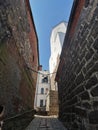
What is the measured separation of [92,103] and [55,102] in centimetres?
885

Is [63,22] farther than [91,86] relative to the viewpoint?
Yes

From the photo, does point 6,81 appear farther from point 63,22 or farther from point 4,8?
point 63,22

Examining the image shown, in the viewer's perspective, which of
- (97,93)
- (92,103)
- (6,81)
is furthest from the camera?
(6,81)

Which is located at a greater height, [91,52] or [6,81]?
[91,52]

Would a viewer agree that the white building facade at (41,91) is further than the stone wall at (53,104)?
Yes

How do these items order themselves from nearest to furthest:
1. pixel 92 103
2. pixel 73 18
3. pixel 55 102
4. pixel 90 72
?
1. pixel 92 103
2. pixel 90 72
3. pixel 73 18
4. pixel 55 102

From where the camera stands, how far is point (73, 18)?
374cm

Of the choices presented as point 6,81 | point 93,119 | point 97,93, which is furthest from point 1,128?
point 97,93

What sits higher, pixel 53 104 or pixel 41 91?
pixel 41 91

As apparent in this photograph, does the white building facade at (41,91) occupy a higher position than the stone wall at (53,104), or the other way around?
the white building facade at (41,91)

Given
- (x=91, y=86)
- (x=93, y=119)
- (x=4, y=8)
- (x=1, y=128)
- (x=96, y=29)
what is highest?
(x=4, y=8)

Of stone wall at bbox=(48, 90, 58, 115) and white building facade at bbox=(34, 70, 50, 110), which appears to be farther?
white building facade at bbox=(34, 70, 50, 110)

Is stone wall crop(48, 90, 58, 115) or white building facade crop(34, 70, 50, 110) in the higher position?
white building facade crop(34, 70, 50, 110)

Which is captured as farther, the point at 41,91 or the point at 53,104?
the point at 41,91
